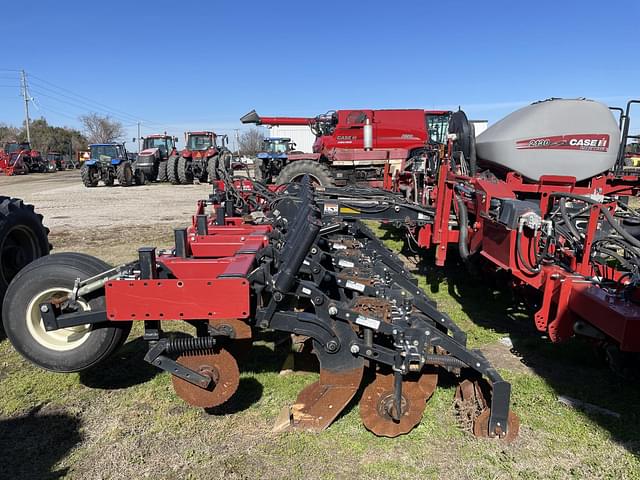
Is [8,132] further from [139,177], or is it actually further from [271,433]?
[271,433]

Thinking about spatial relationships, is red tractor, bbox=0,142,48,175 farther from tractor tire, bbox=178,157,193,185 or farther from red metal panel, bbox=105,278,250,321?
red metal panel, bbox=105,278,250,321

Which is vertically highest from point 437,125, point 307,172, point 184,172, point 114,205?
point 437,125

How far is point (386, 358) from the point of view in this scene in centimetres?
251

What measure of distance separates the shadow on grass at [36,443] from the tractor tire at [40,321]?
0.34 m

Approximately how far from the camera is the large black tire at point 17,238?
13.3 ft

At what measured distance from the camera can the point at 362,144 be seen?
11508mm

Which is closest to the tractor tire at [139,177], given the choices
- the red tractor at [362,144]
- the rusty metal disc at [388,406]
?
the red tractor at [362,144]

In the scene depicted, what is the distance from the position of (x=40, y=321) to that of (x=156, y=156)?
20146 mm

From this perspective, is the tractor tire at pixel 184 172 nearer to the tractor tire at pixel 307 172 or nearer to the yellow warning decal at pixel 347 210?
the tractor tire at pixel 307 172

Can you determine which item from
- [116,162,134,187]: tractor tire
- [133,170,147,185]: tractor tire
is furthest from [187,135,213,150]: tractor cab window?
[116,162,134,187]: tractor tire

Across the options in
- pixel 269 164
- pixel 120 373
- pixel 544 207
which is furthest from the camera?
pixel 269 164

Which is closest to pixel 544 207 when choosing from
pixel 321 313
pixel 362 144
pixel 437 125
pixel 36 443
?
pixel 321 313

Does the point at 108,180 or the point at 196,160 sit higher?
the point at 196,160

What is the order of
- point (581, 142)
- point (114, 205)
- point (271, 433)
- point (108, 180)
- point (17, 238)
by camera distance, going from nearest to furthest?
point (271, 433)
point (17, 238)
point (581, 142)
point (114, 205)
point (108, 180)
